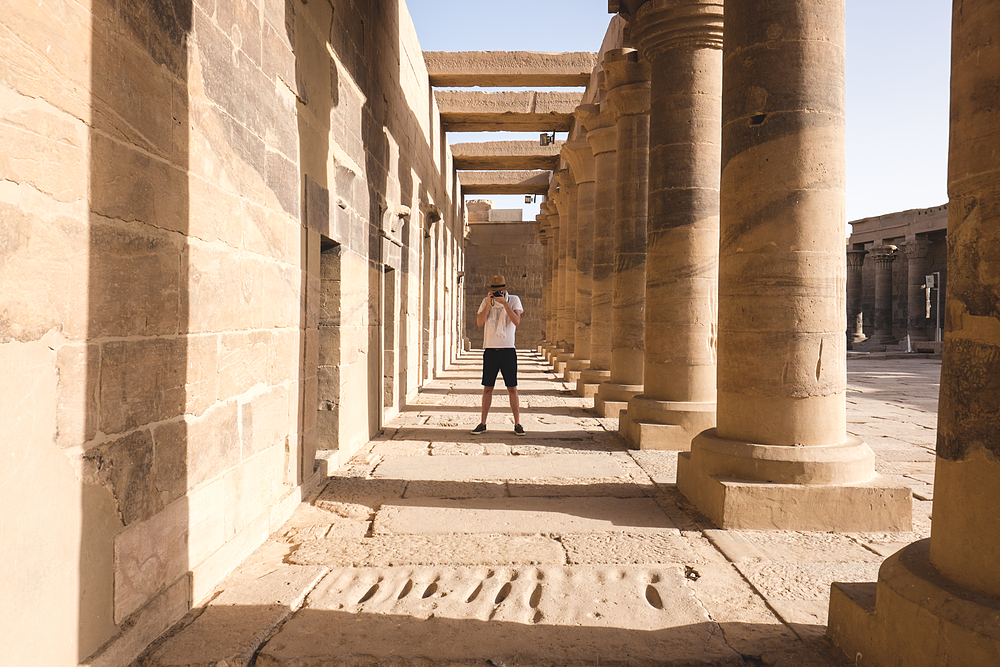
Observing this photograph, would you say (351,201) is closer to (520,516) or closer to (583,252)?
(520,516)

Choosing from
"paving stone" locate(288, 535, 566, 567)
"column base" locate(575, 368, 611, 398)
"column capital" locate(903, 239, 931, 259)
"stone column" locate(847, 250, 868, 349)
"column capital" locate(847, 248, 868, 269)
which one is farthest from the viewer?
"column capital" locate(847, 248, 868, 269)

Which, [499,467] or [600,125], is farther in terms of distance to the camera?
[600,125]

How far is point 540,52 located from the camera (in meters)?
14.5

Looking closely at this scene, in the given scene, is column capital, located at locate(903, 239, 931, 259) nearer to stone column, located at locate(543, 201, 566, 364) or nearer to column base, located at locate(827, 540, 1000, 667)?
stone column, located at locate(543, 201, 566, 364)

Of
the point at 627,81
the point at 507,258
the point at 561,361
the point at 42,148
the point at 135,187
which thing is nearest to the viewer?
the point at 42,148

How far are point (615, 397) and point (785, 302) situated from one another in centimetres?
479

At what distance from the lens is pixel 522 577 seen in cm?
336

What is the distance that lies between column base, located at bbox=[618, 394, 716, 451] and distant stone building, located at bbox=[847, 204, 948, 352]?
81.0 feet

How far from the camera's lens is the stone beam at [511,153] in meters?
19.4

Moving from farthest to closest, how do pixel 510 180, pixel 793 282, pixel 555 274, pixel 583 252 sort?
pixel 510 180, pixel 555 274, pixel 583 252, pixel 793 282

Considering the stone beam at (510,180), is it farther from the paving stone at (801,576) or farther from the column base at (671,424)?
the paving stone at (801,576)

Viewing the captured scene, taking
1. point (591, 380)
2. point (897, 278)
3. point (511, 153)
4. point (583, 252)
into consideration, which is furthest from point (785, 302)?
point (897, 278)

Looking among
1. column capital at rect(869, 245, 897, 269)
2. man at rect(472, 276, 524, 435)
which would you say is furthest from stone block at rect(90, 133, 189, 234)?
column capital at rect(869, 245, 897, 269)

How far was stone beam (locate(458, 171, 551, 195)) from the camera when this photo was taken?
917 inches
